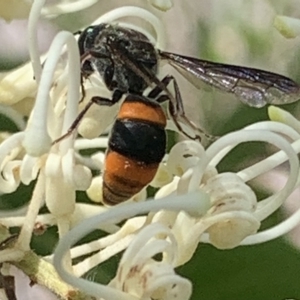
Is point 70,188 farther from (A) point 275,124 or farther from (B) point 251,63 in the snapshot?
(B) point 251,63

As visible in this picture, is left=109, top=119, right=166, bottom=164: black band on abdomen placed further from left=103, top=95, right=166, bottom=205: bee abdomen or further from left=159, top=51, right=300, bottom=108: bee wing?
left=159, top=51, right=300, bottom=108: bee wing

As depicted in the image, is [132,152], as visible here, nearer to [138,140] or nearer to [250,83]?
[138,140]

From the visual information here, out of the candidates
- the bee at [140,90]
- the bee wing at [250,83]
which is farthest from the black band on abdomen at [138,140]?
the bee wing at [250,83]

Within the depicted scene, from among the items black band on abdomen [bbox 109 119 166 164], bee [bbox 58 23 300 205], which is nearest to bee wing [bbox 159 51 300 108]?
bee [bbox 58 23 300 205]

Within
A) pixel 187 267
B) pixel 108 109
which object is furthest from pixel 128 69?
pixel 187 267

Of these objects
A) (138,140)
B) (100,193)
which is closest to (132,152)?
(138,140)

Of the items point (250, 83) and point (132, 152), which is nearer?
point (132, 152)

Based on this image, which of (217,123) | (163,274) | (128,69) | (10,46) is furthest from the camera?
(10,46)
